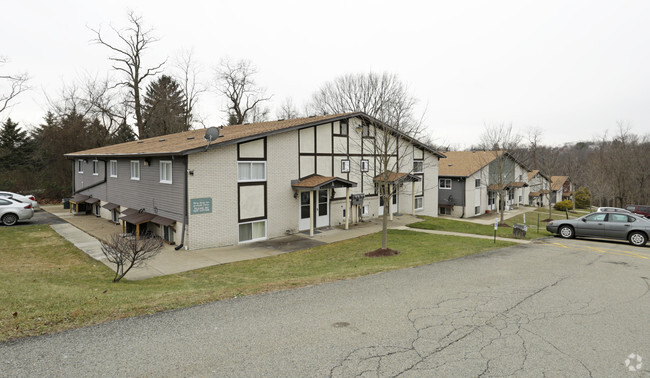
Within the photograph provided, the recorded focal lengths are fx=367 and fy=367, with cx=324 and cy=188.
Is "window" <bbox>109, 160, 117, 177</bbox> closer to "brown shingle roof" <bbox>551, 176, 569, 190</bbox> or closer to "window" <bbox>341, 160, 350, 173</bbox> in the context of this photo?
"window" <bbox>341, 160, 350, 173</bbox>

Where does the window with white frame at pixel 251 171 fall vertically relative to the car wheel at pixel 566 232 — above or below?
above

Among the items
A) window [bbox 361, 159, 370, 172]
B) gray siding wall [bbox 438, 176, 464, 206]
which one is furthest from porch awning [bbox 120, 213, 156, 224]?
gray siding wall [bbox 438, 176, 464, 206]

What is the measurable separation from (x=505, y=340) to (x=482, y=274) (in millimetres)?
4770

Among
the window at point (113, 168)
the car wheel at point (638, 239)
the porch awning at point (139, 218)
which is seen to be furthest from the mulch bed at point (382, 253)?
the window at point (113, 168)

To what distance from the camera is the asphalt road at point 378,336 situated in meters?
4.88

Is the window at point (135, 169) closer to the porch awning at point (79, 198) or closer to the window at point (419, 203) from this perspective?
the porch awning at point (79, 198)

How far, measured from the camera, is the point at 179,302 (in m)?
7.44

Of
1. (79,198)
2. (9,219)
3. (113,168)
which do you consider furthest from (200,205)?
(79,198)

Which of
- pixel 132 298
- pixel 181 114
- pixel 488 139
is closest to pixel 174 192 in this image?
pixel 132 298

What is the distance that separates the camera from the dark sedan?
54.5 feet

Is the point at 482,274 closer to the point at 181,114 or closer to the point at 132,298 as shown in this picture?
the point at 132,298

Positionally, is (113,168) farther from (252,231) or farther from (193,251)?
(252,231)

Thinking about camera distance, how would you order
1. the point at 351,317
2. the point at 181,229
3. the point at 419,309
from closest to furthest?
the point at 351,317
the point at 419,309
the point at 181,229

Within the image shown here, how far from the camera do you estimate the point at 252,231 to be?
17.2 m
